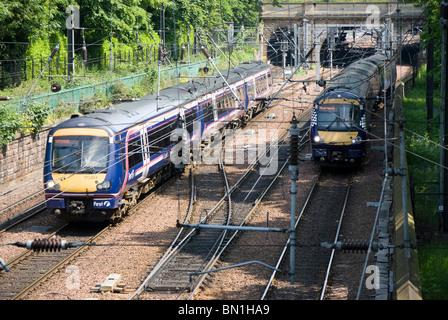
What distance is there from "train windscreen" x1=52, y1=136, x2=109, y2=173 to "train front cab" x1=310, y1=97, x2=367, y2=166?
972 centimetres

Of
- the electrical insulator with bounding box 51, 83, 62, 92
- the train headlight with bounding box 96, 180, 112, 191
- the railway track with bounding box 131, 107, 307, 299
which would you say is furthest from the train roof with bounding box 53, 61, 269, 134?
the electrical insulator with bounding box 51, 83, 62, 92

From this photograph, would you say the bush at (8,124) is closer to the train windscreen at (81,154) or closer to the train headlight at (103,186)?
the train windscreen at (81,154)

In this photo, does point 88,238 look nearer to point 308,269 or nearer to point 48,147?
point 48,147

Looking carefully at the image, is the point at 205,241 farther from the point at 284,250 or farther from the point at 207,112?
the point at 207,112

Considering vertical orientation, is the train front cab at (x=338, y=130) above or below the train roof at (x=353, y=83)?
below

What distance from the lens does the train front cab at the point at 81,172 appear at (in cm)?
1819

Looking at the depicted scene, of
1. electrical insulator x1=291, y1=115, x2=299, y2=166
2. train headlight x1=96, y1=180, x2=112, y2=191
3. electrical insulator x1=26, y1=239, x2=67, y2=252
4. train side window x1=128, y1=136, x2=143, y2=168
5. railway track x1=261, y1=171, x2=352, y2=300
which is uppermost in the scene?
electrical insulator x1=291, y1=115, x2=299, y2=166

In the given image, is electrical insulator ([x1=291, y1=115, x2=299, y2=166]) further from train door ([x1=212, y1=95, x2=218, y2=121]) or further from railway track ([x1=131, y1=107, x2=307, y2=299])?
train door ([x1=212, y1=95, x2=218, y2=121])

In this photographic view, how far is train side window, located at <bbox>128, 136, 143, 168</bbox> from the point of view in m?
19.5

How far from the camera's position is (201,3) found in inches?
1734

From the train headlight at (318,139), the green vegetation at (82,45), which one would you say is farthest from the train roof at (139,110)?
the train headlight at (318,139)
